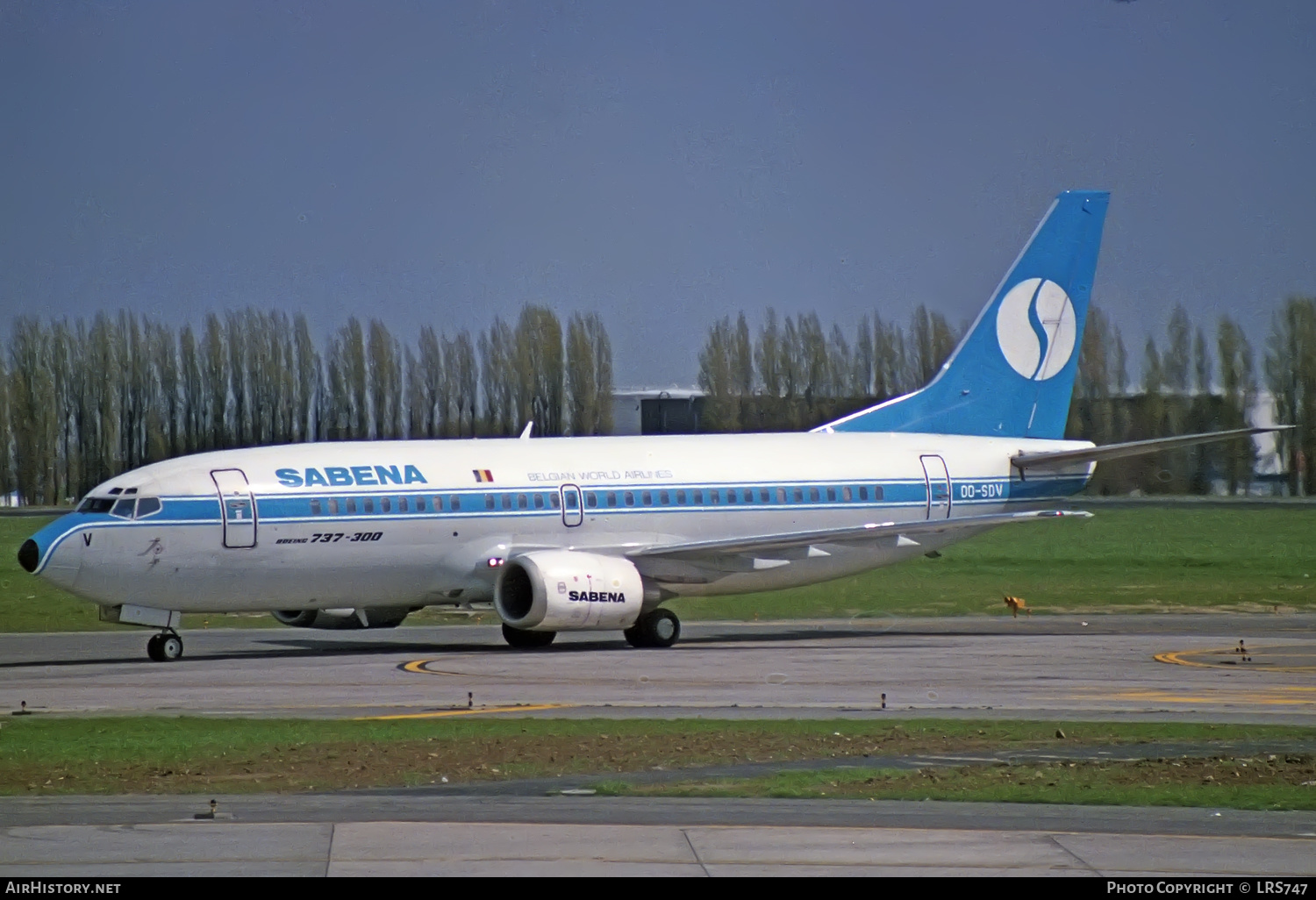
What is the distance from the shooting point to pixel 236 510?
1296 inches

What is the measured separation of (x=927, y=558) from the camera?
59.4 meters

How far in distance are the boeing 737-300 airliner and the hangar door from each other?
0.11 ft

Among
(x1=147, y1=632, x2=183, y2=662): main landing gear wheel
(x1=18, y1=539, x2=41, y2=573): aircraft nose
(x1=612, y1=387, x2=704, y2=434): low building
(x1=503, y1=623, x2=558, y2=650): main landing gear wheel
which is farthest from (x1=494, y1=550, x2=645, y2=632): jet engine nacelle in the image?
(x1=612, y1=387, x2=704, y2=434): low building

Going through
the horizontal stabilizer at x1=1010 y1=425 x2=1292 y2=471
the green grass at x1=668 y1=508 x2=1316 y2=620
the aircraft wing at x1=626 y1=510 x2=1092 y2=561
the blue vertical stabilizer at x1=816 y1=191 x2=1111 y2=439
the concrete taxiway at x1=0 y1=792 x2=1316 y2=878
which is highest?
the blue vertical stabilizer at x1=816 y1=191 x2=1111 y2=439

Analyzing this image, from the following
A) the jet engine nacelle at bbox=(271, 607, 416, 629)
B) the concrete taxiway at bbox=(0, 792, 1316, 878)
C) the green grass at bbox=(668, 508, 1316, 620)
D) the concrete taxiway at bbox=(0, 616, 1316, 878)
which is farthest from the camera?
the green grass at bbox=(668, 508, 1316, 620)

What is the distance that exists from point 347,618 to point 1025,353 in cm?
1639

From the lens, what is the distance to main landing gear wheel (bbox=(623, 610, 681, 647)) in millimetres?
35688

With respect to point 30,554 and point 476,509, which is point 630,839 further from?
point 476,509

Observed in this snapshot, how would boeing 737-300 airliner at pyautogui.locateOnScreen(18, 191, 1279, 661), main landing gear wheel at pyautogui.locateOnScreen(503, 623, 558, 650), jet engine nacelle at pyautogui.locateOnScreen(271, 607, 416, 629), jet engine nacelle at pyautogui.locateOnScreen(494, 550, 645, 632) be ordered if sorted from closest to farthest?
boeing 737-300 airliner at pyautogui.locateOnScreen(18, 191, 1279, 661), jet engine nacelle at pyautogui.locateOnScreen(494, 550, 645, 632), main landing gear wheel at pyautogui.locateOnScreen(503, 623, 558, 650), jet engine nacelle at pyautogui.locateOnScreen(271, 607, 416, 629)

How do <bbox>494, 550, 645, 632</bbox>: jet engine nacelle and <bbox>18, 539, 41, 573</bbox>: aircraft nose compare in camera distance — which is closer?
<bbox>18, 539, 41, 573</bbox>: aircraft nose

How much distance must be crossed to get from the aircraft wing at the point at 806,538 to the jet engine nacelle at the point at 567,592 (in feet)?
3.84

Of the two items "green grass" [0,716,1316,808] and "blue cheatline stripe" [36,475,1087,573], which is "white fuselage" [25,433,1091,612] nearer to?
"blue cheatline stripe" [36,475,1087,573]

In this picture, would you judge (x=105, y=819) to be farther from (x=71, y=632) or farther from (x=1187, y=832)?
(x=71, y=632)

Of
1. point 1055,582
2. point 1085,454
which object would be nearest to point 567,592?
point 1085,454
